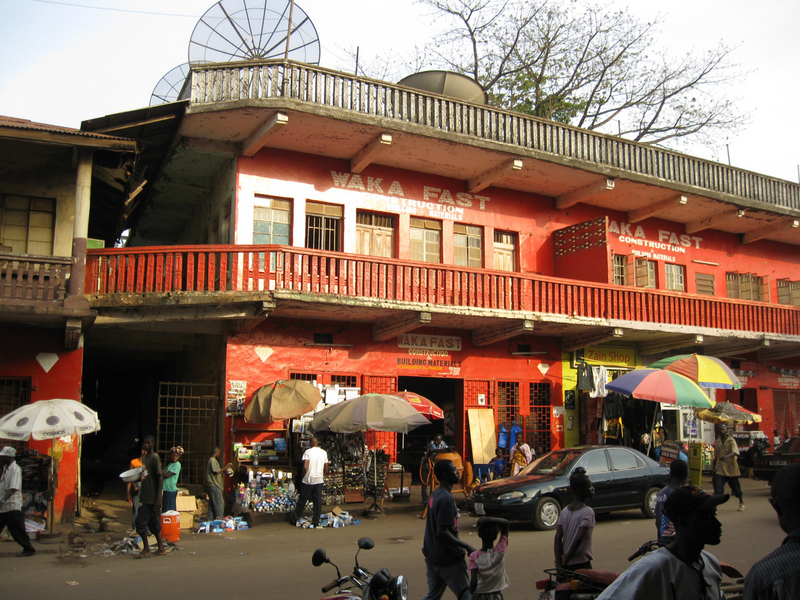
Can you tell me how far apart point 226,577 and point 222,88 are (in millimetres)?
9669

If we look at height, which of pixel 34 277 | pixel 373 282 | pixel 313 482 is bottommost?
pixel 313 482

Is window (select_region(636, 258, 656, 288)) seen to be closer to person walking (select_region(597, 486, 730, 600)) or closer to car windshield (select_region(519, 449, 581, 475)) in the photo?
car windshield (select_region(519, 449, 581, 475))

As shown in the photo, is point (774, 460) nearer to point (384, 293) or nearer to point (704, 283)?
point (704, 283)

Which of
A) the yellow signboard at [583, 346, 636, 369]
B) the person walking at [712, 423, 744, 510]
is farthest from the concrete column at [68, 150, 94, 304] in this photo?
the yellow signboard at [583, 346, 636, 369]

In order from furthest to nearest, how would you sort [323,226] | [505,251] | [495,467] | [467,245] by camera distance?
[505,251]
[467,245]
[323,226]
[495,467]

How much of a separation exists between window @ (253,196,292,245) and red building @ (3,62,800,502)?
0.05 meters

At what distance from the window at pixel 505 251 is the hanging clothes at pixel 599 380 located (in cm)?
338

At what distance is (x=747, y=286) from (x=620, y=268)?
5.60 meters

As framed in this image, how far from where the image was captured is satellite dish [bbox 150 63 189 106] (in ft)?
60.4

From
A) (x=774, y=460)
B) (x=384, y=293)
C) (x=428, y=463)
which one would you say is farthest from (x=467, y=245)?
(x=774, y=460)

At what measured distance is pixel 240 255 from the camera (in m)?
14.0

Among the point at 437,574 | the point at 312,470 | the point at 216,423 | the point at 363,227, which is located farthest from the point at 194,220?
the point at 437,574

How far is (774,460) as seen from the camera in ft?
55.5

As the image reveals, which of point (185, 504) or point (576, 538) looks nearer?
point (576, 538)
